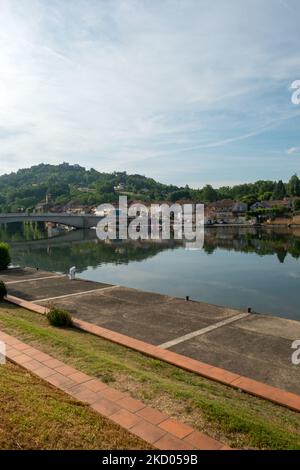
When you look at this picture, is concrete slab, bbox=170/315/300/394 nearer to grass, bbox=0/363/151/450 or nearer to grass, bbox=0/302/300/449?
grass, bbox=0/302/300/449

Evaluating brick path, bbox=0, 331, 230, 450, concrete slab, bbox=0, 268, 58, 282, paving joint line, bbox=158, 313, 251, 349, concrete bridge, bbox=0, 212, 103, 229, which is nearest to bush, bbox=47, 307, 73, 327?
paving joint line, bbox=158, 313, 251, 349

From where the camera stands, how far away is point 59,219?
84062 millimetres

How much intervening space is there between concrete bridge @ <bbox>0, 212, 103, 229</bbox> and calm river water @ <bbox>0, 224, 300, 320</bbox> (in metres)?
22.6

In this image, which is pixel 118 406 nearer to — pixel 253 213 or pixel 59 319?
pixel 59 319

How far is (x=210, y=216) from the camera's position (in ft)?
365

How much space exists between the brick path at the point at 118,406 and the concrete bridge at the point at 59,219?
225 ft

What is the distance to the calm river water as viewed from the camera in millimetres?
21641

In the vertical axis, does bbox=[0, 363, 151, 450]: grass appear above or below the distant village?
below

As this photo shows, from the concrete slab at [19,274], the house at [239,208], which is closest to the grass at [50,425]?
the concrete slab at [19,274]

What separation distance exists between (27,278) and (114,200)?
12942cm

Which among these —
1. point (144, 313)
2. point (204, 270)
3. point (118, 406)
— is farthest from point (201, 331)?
point (204, 270)

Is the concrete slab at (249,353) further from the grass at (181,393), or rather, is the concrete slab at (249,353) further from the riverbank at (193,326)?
the grass at (181,393)
